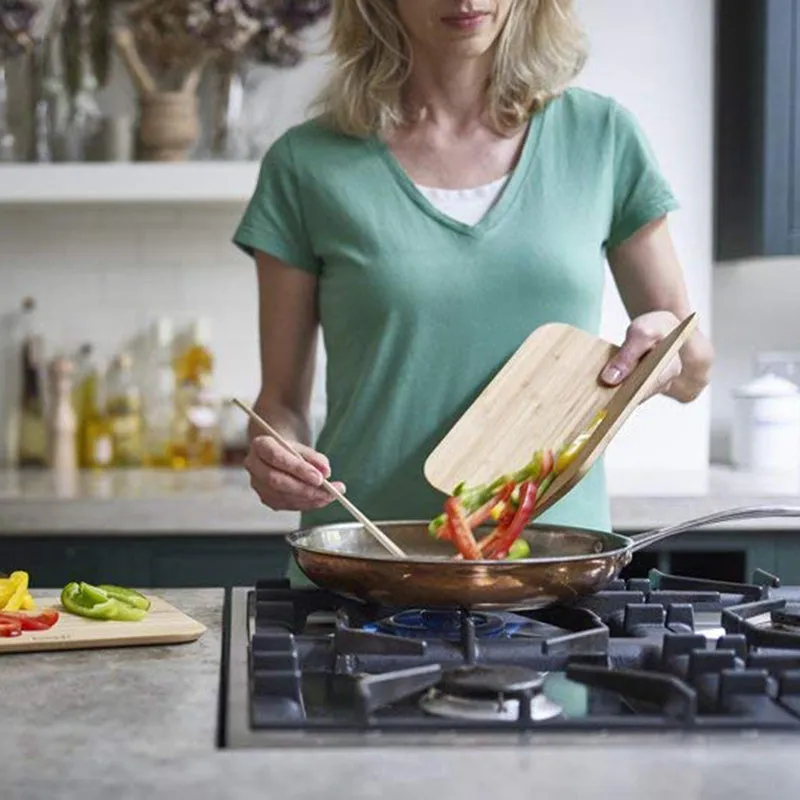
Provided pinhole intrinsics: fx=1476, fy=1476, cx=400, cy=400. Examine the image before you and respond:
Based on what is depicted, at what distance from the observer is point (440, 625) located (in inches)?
52.8

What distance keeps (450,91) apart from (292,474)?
0.66m


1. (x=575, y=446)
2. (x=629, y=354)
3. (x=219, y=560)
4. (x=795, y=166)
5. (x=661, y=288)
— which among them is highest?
(x=795, y=166)

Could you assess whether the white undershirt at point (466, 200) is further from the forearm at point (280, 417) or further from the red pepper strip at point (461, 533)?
the red pepper strip at point (461, 533)

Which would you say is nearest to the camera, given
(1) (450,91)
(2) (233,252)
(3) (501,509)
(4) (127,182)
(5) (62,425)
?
(3) (501,509)

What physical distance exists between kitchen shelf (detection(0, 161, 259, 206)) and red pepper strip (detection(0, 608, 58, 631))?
1.77 metres

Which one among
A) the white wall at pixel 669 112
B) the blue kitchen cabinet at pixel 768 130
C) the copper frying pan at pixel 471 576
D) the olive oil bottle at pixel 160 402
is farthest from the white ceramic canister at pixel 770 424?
the copper frying pan at pixel 471 576

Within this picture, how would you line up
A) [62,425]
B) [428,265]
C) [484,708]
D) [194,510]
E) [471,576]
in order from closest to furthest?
[484,708] < [471,576] < [428,265] < [194,510] < [62,425]

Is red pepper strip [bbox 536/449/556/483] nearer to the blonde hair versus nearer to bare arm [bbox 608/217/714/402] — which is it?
bare arm [bbox 608/217/714/402]

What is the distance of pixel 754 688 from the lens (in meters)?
1.05

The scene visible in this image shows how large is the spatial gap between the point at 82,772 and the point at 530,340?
3.11ft

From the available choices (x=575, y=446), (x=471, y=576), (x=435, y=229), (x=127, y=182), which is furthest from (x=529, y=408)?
(x=127, y=182)

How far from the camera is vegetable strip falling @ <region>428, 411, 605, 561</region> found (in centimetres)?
139

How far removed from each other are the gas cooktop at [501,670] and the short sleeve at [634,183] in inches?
25.1

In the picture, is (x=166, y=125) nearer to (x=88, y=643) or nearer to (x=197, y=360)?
(x=197, y=360)
